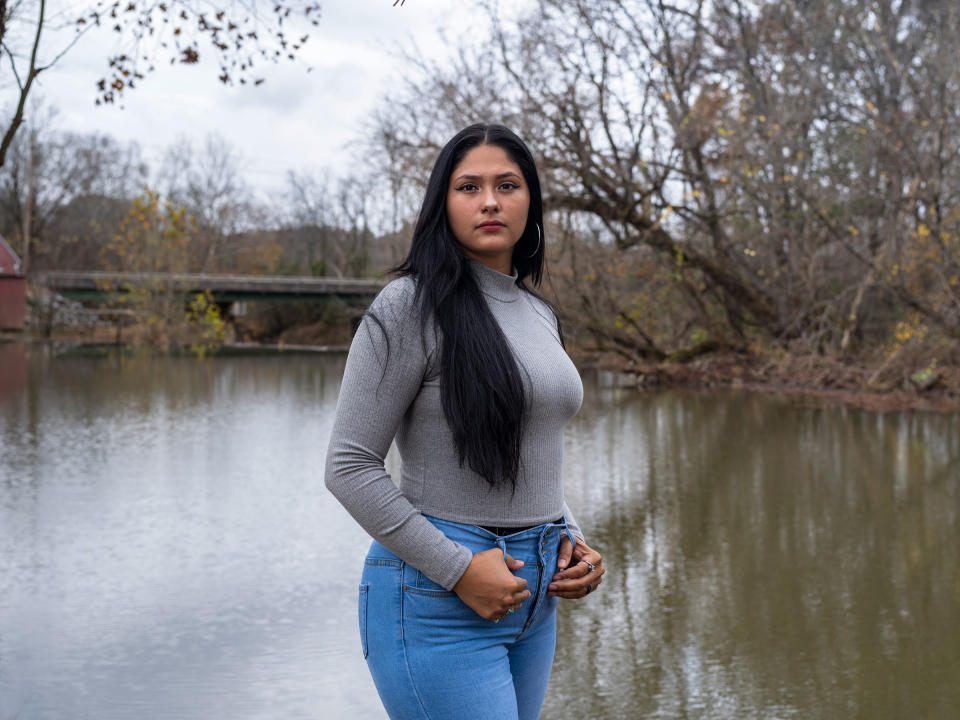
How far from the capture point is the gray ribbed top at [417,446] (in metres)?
1.78

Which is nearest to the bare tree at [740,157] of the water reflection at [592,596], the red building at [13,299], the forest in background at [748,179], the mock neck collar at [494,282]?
the forest in background at [748,179]

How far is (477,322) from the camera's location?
1.88 metres

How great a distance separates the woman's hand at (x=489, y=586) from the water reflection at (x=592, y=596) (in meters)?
2.07

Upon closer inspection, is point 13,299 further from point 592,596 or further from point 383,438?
point 383,438

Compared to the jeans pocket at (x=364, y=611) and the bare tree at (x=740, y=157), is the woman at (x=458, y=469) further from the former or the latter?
the bare tree at (x=740, y=157)

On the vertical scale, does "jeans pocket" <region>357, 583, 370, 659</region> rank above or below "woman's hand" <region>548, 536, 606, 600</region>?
below

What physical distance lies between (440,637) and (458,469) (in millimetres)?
289

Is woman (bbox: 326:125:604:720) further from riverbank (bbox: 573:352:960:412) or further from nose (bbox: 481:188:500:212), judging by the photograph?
riverbank (bbox: 573:352:960:412)

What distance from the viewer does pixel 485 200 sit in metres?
1.96

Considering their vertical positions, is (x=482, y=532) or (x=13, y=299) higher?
(x=13, y=299)

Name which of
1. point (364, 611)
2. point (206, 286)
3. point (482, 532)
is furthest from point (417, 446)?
point (206, 286)

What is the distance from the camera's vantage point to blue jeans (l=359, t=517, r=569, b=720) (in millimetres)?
1787

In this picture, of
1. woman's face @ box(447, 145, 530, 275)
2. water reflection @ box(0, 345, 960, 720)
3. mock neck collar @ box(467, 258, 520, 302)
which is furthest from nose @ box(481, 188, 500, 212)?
water reflection @ box(0, 345, 960, 720)

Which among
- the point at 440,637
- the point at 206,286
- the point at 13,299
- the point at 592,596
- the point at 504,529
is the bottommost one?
the point at 592,596
